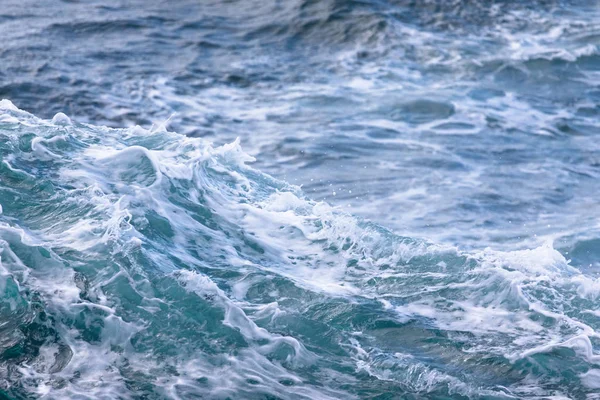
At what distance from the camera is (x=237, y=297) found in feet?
15.8

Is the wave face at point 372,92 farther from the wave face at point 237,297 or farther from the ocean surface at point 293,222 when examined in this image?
the wave face at point 237,297

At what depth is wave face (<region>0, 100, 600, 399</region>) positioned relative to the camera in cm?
423

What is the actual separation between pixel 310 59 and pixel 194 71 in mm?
1399

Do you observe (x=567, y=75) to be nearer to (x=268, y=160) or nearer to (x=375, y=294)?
(x=268, y=160)

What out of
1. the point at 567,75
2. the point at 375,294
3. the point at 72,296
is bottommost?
the point at 567,75

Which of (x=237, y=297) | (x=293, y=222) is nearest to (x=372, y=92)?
(x=293, y=222)

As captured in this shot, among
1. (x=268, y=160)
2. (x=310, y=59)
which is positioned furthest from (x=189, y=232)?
(x=310, y=59)

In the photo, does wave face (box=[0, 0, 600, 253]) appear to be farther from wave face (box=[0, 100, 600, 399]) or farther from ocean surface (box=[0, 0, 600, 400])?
wave face (box=[0, 100, 600, 399])

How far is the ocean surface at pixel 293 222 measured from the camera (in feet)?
14.2

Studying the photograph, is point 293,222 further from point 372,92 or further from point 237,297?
point 372,92

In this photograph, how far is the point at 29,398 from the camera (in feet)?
12.7

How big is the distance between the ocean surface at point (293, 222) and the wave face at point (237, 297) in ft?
0.04

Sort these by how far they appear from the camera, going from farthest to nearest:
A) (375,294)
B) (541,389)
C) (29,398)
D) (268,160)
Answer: (268,160)
(375,294)
(541,389)
(29,398)

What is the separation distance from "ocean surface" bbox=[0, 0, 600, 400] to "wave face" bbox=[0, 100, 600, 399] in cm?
1
